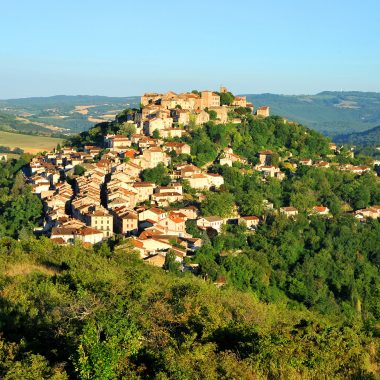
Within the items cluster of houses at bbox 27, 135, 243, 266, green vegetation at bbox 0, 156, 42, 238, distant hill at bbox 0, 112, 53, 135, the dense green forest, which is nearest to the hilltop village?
cluster of houses at bbox 27, 135, 243, 266

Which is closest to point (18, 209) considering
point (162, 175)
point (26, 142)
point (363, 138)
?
point (162, 175)

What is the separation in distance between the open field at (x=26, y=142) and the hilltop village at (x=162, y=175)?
84.4ft

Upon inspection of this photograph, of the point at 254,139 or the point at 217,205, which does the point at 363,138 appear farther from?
the point at 217,205

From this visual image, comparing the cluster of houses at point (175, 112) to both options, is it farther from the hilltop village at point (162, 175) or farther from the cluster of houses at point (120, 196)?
the cluster of houses at point (120, 196)

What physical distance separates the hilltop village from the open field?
25.7 meters

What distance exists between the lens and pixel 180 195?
40.2 meters

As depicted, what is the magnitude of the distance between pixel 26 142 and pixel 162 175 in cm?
4803

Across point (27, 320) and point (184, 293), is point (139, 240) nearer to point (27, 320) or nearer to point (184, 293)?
point (184, 293)

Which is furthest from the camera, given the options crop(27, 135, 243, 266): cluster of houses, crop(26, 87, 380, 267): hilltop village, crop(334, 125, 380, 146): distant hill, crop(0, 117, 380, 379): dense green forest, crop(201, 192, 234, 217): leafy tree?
crop(334, 125, 380, 146): distant hill

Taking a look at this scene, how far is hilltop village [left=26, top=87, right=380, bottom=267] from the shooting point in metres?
34.5

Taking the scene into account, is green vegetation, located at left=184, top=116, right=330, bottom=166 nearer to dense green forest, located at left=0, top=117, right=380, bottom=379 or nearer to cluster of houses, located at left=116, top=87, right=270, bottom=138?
dense green forest, located at left=0, top=117, right=380, bottom=379

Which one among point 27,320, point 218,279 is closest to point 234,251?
point 218,279

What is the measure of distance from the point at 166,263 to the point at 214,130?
2146cm

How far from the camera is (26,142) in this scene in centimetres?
8556
